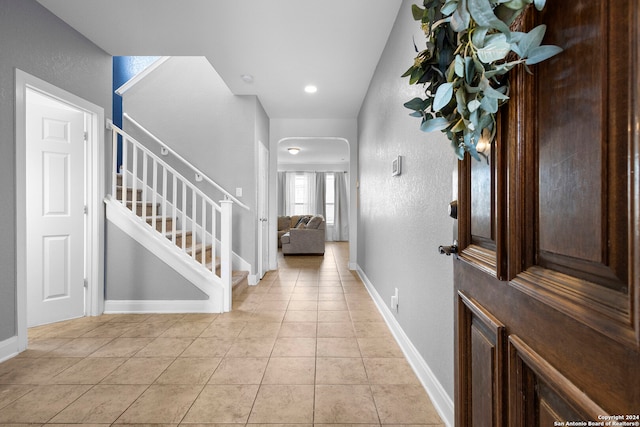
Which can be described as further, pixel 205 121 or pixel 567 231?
pixel 205 121

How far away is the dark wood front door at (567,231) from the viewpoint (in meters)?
0.40

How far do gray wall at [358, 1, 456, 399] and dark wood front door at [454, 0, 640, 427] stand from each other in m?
0.37

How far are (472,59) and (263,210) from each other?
4.42 m

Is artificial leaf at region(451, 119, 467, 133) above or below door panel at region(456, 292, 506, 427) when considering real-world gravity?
above

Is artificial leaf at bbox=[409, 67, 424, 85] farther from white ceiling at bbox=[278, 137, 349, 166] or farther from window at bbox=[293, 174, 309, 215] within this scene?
window at bbox=[293, 174, 309, 215]

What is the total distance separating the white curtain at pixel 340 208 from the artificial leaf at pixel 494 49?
988 centimetres

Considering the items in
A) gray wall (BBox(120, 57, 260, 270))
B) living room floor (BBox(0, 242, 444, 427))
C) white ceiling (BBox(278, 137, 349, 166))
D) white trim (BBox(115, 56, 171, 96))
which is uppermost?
white trim (BBox(115, 56, 171, 96))

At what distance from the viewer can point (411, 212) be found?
2023 mm

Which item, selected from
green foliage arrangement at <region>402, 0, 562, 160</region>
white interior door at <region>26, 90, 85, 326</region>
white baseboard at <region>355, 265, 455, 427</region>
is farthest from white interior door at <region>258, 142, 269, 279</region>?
green foliage arrangement at <region>402, 0, 562, 160</region>

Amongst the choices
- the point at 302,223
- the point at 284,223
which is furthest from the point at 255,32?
the point at 284,223

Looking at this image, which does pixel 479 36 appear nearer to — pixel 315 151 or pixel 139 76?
pixel 139 76

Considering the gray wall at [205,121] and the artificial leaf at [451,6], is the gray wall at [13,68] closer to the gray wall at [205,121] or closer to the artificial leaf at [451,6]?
the gray wall at [205,121]

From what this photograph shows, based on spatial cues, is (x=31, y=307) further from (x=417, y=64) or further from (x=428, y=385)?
(x=417, y=64)

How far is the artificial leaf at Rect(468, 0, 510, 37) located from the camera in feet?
1.73
